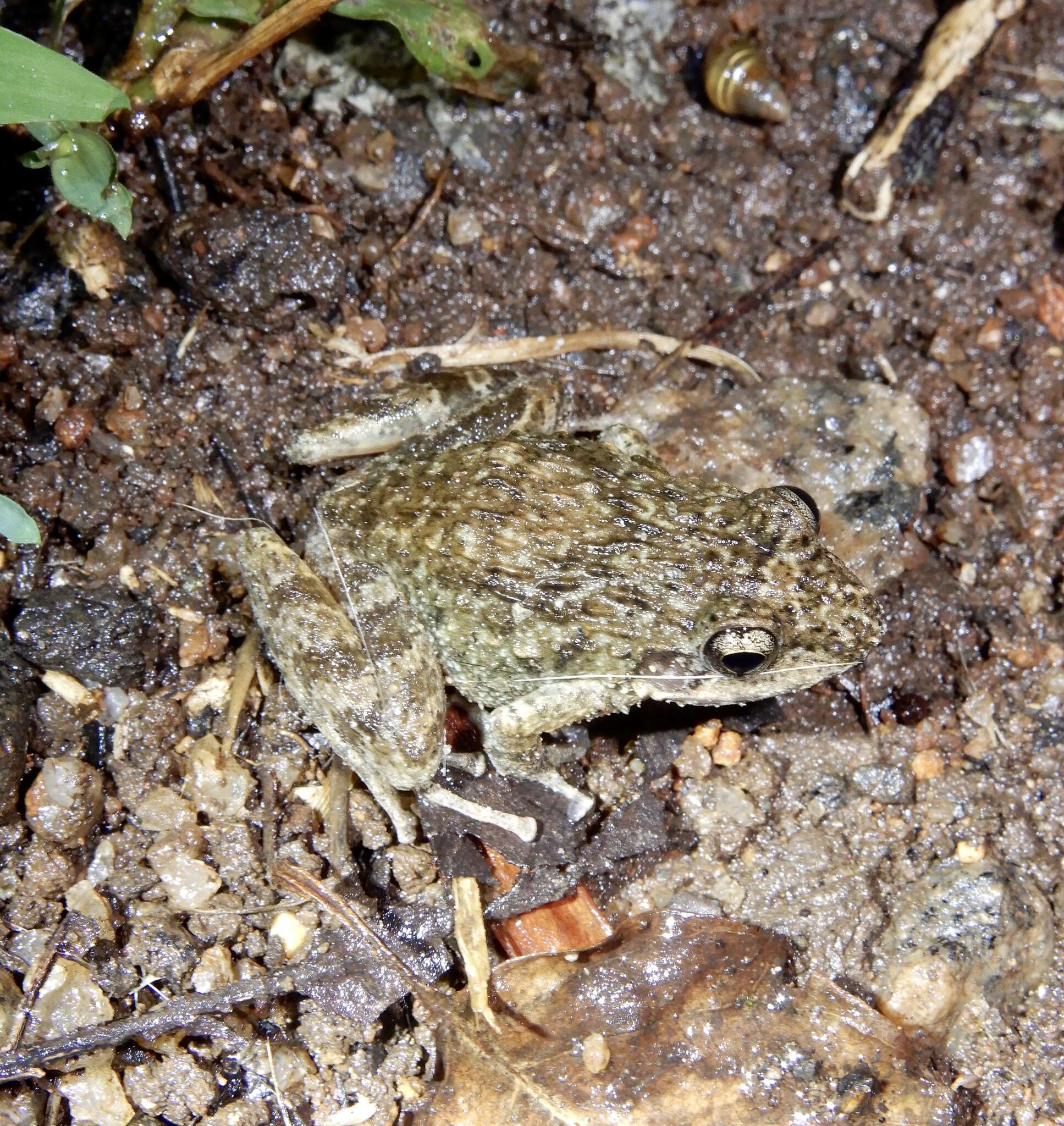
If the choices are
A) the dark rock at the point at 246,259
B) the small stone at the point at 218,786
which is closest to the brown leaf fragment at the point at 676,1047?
the small stone at the point at 218,786

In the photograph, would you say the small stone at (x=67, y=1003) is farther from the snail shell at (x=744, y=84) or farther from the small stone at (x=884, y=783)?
the snail shell at (x=744, y=84)

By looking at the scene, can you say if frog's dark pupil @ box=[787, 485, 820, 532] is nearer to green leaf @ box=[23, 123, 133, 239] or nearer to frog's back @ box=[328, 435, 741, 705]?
frog's back @ box=[328, 435, 741, 705]

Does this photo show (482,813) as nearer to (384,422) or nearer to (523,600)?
(523,600)

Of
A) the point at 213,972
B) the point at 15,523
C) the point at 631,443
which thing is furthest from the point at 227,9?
the point at 213,972

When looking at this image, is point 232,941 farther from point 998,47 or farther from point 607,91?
point 998,47

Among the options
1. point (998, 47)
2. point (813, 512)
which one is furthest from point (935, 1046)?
point (998, 47)
